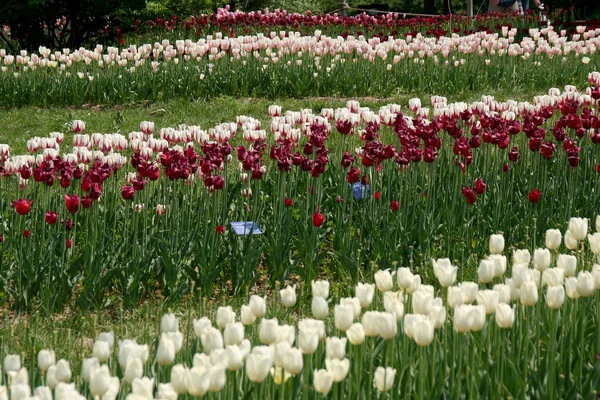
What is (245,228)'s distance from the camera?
4.96 meters

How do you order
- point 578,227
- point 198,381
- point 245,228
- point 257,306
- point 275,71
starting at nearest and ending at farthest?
point 198,381
point 257,306
point 578,227
point 245,228
point 275,71

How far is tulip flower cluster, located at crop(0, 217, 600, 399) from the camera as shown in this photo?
2426 millimetres

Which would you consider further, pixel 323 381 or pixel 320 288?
pixel 320 288

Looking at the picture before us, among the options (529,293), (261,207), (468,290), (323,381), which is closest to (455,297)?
(468,290)

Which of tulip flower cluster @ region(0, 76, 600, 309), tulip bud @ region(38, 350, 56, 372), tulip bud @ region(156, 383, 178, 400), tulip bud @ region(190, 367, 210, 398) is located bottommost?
tulip flower cluster @ region(0, 76, 600, 309)

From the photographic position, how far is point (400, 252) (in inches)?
205

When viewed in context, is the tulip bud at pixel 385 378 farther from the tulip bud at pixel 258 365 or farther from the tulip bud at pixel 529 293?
the tulip bud at pixel 529 293

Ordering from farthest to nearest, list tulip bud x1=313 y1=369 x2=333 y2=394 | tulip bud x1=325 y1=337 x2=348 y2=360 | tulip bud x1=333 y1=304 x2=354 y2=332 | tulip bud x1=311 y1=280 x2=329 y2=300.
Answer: tulip bud x1=311 y1=280 x2=329 y2=300
tulip bud x1=333 y1=304 x2=354 y2=332
tulip bud x1=325 y1=337 x2=348 y2=360
tulip bud x1=313 y1=369 x2=333 y2=394

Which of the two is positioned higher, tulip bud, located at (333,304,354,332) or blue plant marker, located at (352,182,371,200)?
tulip bud, located at (333,304,354,332)

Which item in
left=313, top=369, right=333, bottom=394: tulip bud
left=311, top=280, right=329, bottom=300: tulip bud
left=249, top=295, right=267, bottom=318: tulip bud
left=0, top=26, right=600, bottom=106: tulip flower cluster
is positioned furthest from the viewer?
left=0, top=26, right=600, bottom=106: tulip flower cluster

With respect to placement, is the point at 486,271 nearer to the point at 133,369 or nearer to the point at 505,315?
the point at 505,315

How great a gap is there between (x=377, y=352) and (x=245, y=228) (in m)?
1.90

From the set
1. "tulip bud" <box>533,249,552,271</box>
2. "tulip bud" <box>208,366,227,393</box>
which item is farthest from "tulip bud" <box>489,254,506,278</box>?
"tulip bud" <box>208,366,227,393</box>

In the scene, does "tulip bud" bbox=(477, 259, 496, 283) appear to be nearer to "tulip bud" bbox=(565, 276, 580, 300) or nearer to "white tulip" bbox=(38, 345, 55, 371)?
"tulip bud" bbox=(565, 276, 580, 300)
